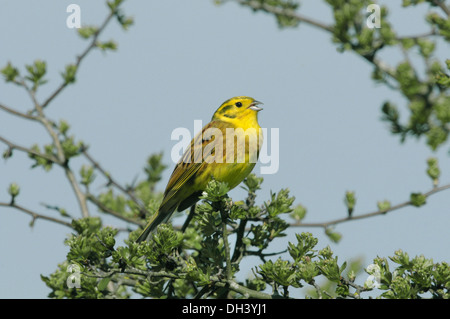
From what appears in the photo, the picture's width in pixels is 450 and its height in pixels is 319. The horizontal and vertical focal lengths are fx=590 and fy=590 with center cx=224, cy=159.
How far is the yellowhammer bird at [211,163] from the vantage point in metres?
4.82

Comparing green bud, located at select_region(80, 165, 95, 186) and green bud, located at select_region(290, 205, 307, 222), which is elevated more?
green bud, located at select_region(80, 165, 95, 186)

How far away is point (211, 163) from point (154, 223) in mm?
756

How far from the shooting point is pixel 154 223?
15.0 ft

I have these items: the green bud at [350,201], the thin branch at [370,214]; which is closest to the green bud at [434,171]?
the thin branch at [370,214]

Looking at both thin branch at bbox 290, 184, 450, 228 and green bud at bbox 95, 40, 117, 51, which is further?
green bud at bbox 95, 40, 117, 51

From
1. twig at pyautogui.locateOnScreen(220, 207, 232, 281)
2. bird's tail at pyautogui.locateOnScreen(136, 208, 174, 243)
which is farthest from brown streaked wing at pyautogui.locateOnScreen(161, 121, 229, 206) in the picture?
twig at pyautogui.locateOnScreen(220, 207, 232, 281)

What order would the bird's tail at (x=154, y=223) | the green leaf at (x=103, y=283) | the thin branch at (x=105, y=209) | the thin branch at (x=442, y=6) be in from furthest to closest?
the thin branch at (x=105, y=209)
the bird's tail at (x=154, y=223)
the green leaf at (x=103, y=283)
the thin branch at (x=442, y=6)

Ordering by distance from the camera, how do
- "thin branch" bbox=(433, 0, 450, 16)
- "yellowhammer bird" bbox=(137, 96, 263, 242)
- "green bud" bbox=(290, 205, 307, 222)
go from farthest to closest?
"yellowhammer bird" bbox=(137, 96, 263, 242) → "green bud" bbox=(290, 205, 307, 222) → "thin branch" bbox=(433, 0, 450, 16)

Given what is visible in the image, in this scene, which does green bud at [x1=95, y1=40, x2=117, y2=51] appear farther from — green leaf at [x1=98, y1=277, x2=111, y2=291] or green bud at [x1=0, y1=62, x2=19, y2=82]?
green leaf at [x1=98, y1=277, x2=111, y2=291]

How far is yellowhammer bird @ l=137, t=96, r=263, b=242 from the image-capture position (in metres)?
4.82

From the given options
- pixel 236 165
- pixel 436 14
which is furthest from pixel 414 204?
pixel 236 165

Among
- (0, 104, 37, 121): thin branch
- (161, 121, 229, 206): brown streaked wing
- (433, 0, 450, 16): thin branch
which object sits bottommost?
(161, 121, 229, 206): brown streaked wing

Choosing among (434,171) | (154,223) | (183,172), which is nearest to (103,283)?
(154,223)

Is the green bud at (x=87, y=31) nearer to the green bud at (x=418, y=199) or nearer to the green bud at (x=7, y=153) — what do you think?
the green bud at (x=7, y=153)
